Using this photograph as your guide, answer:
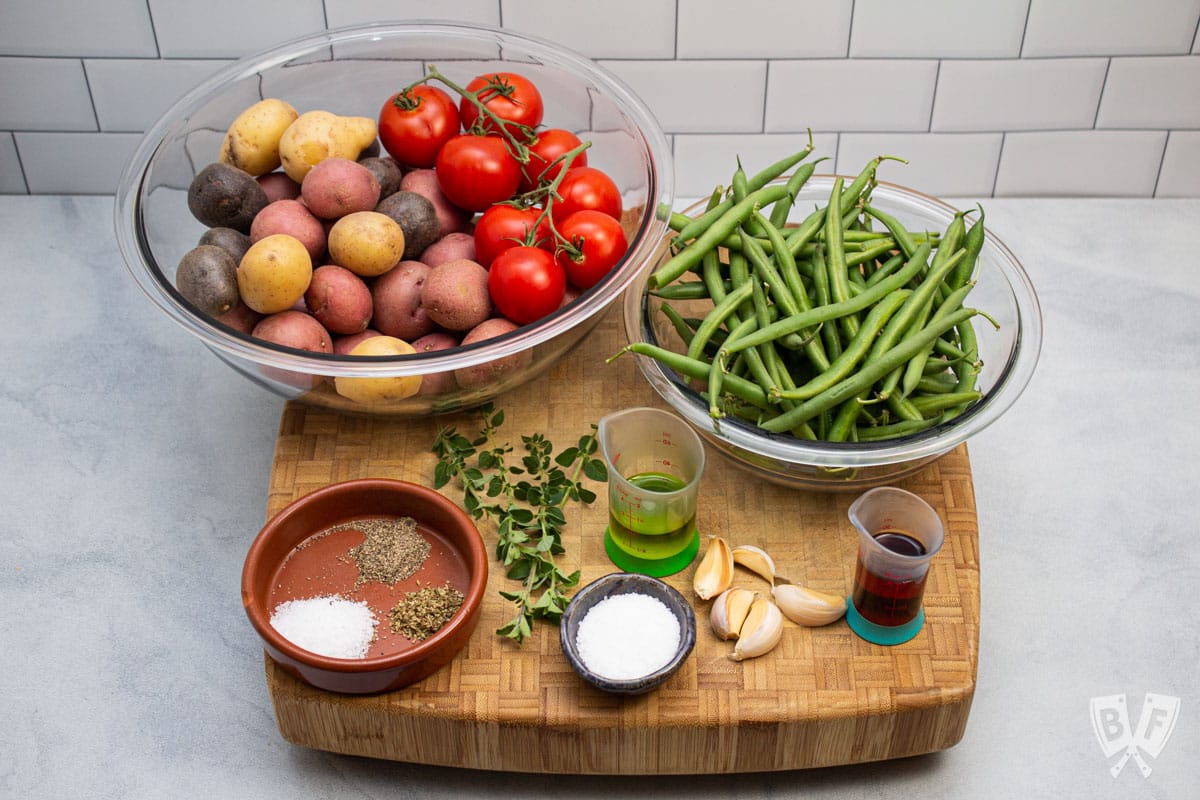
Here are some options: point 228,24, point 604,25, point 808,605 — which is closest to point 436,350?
point 808,605

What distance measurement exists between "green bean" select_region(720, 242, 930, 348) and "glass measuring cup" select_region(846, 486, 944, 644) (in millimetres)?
215

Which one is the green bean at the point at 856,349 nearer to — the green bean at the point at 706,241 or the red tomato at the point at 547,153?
the green bean at the point at 706,241

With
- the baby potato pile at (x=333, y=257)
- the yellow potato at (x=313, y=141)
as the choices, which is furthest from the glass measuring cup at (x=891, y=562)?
the yellow potato at (x=313, y=141)

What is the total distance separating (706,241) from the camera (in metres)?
1.45

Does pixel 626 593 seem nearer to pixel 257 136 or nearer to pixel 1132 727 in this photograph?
pixel 1132 727

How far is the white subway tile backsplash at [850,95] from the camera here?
1971 mm

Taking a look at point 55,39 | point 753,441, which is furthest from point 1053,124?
point 55,39

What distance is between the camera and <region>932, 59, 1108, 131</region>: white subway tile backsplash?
77.7 inches

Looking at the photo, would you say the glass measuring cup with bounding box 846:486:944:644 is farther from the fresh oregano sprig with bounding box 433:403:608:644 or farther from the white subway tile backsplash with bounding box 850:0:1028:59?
the white subway tile backsplash with bounding box 850:0:1028:59

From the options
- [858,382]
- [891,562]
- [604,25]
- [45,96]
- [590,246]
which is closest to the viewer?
[891,562]

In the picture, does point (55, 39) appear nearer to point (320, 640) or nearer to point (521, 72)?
point (521, 72)

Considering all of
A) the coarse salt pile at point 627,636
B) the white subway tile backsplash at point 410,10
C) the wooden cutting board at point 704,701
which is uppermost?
the white subway tile backsplash at point 410,10

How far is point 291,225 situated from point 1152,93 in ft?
4.81

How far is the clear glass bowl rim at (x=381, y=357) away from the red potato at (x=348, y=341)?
11 cm
